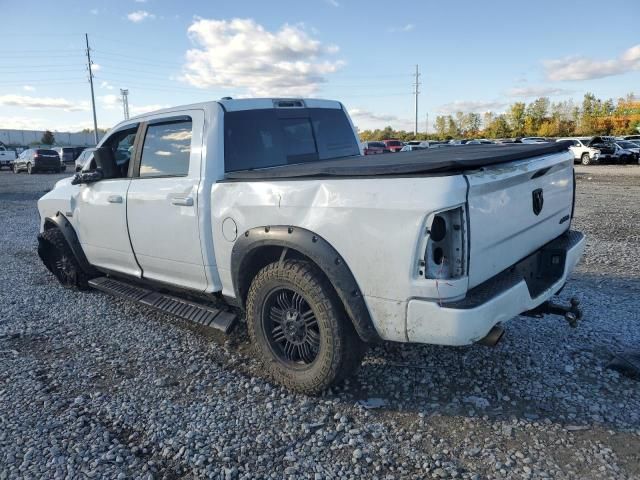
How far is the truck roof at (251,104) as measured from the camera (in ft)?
12.3

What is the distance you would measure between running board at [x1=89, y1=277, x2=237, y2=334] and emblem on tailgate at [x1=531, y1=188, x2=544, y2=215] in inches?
88.8

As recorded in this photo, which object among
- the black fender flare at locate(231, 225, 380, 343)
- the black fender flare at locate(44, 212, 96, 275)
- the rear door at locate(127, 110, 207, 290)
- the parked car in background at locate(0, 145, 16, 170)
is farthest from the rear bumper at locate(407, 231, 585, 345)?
the parked car in background at locate(0, 145, 16, 170)

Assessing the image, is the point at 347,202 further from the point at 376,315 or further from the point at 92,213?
the point at 92,213

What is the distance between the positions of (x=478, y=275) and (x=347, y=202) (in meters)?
0.83

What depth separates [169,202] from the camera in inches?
147

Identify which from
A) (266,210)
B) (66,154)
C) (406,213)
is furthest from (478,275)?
(66,154)

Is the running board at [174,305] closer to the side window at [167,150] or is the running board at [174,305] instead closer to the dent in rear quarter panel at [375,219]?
the dent in rear quarter panel at [375,219]

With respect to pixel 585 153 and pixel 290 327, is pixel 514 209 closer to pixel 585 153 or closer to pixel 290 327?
pixel 290 327

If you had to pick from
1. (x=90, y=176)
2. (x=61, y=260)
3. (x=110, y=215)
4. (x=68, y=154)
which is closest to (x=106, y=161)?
(x=90, y=176)

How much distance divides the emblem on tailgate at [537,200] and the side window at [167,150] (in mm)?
2516

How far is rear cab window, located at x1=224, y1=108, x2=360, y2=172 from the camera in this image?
3.73m

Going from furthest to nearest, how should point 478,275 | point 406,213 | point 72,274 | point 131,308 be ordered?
point 72,274 < point 131,308 < point 478,275 < point 406,213

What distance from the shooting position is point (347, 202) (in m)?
2.66

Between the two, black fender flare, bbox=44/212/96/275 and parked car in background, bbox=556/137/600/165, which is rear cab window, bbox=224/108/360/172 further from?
parked car in background, bbox=556/137/600/165
